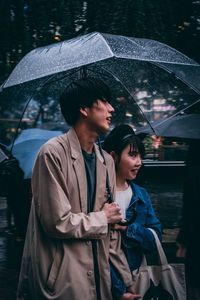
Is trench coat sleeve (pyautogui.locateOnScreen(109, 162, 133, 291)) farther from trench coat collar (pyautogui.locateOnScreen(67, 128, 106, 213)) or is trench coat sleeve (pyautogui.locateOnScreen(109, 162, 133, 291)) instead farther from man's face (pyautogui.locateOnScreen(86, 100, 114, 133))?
man's face (pyautogui.locateOnScreen(86, 100, 114, 133))

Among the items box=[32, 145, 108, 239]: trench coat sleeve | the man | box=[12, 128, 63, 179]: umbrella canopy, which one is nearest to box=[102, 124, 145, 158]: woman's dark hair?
the man

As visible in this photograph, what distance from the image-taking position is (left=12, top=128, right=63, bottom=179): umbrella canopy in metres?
5.30

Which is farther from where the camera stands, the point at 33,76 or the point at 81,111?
the point at 33,76

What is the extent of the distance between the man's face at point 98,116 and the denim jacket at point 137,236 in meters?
0.54

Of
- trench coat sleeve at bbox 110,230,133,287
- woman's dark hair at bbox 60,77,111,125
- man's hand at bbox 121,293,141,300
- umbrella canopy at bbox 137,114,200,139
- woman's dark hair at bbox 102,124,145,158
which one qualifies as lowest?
umbrella canopy at bbox 137,114,200,139

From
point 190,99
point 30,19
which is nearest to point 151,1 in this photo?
point 30,19

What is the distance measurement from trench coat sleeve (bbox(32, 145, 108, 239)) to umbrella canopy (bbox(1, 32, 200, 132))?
59.2 inches

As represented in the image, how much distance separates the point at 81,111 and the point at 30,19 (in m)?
5.59

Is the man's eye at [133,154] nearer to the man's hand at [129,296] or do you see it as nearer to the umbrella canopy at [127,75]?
the man's hand at [129,296]

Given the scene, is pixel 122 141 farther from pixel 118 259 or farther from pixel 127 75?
pixel 127 75

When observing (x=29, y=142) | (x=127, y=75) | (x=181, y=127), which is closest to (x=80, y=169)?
(x=127, y=75)

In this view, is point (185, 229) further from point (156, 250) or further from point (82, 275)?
point (82, 275)

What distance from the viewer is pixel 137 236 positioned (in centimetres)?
327

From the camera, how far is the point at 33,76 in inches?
173
